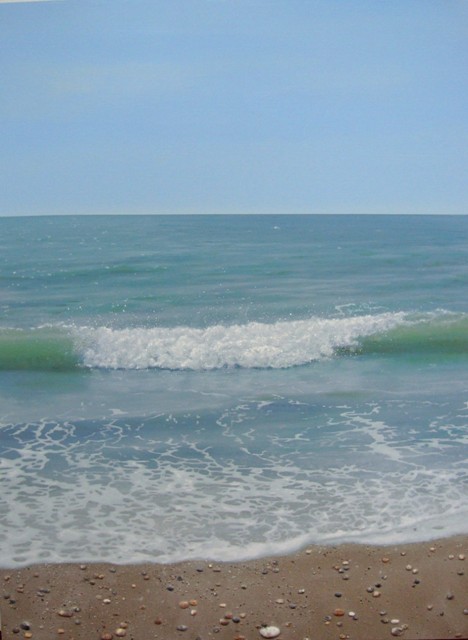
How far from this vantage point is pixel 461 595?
1.90 metres

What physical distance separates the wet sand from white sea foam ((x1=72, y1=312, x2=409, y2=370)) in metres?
1.42

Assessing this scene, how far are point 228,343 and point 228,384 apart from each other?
15.2 inches

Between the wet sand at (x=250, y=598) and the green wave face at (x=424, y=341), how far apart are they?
5.02 ft

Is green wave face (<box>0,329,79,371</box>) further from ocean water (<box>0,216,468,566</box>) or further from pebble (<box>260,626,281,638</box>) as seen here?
pebble (<box>260,626,281,638</box>)

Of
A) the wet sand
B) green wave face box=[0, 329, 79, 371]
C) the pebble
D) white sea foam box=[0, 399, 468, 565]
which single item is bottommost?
the pebble

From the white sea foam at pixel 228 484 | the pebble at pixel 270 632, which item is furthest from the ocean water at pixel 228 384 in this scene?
the pebble at pixel 270 632

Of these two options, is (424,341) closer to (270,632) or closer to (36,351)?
(36,351)

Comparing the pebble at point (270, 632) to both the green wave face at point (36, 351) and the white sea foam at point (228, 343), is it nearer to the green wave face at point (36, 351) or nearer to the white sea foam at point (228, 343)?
the white sea foam at point (228, 343)

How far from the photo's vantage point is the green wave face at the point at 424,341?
3.44m

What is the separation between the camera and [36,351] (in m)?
3.52

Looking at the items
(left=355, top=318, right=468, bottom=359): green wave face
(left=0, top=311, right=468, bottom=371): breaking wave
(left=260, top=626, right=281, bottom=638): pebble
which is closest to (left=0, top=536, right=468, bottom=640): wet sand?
(left=260, top=626, right=281, bottom=638): pebble

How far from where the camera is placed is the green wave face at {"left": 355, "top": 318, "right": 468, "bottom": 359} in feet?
11.3
